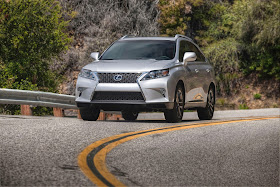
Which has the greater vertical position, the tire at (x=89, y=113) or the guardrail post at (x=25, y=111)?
the tire at (x=89, y=113)

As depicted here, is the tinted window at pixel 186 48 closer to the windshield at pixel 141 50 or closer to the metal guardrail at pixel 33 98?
the windshield at pixel 141 50

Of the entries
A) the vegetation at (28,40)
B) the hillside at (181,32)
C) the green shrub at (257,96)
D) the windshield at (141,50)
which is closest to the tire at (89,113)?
the windshield at (141,50)

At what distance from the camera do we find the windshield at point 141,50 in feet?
42.6

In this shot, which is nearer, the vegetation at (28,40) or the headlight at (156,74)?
the headlight at (156,74)

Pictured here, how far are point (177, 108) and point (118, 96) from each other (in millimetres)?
1378

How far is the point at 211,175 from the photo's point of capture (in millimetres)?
6781

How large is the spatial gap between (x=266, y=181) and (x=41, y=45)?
20018 millimetres

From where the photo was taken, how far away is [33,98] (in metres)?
14.1

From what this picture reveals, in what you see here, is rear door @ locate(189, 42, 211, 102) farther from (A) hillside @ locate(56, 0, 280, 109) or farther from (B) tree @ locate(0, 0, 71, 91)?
(A) hillside @ locate(56, 0, 280, 109)

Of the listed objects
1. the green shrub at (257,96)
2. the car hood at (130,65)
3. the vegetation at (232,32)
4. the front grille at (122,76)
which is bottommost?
the green shrub at (257,96)

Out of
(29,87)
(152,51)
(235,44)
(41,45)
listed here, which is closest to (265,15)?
(235,44)

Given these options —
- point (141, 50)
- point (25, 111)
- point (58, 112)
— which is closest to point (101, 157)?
point (141, 50)

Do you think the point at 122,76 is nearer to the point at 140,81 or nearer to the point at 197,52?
the point at 140,81

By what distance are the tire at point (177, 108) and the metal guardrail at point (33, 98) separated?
344 centimetres
